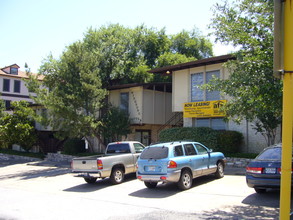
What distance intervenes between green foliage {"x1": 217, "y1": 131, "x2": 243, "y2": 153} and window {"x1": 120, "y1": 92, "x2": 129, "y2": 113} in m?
9.24

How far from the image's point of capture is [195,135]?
744 inches

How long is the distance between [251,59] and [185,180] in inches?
192

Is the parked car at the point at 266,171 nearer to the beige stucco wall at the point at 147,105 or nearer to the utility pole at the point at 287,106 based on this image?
the utility pole at the point at 287,106

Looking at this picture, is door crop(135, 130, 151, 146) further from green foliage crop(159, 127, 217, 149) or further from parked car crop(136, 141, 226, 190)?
parked car crop(136, 141, 226, 190)

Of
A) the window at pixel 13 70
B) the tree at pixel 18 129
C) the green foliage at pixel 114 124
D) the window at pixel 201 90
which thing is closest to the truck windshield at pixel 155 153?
the window at pixel 201 90

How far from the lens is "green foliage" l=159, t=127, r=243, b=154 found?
1780 cm

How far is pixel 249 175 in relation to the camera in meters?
9.34

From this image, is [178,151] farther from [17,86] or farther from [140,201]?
[17,86]

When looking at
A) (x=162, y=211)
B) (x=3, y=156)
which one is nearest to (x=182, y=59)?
(x=3, y=156)

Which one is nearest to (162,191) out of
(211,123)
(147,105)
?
(211,123)

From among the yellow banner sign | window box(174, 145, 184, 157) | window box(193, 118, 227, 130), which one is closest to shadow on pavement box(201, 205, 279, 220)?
window box(174, 145, 184, 157)

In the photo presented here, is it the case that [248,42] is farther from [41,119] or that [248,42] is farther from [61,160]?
[61,160]

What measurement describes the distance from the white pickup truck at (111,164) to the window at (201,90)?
7.35 m

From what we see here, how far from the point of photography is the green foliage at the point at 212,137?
58.4ft
